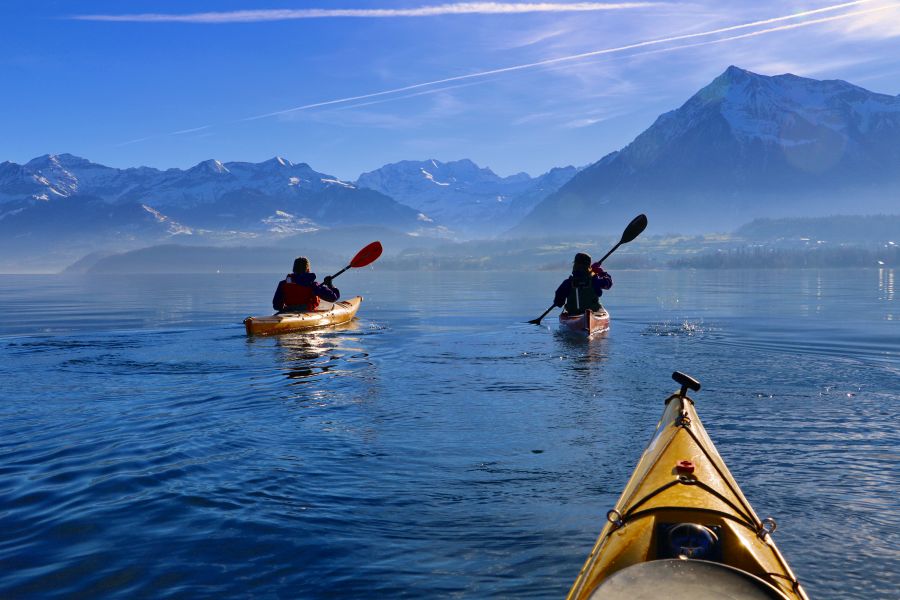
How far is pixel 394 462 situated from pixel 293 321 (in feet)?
46.0

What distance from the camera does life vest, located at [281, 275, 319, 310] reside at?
2228 cm

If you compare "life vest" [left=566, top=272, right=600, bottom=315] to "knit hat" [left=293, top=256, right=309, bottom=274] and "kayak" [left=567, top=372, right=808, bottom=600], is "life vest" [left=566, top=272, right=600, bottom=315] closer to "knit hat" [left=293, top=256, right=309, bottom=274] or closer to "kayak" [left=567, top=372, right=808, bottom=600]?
"knit hat" [left=293, top=256, right=309, bottom=274]

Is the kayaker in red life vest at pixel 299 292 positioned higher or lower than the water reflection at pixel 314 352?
higher

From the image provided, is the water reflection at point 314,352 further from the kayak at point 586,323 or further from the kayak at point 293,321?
the kayak at point 586,323

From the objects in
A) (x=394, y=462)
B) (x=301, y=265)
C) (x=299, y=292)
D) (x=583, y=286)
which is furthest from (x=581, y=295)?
(x=394, y=462)

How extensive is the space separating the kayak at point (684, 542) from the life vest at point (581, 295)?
49.6ft

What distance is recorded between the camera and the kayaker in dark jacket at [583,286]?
829 inches

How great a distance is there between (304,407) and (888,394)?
9914 mm

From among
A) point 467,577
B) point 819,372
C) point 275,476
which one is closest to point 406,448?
point 275,476

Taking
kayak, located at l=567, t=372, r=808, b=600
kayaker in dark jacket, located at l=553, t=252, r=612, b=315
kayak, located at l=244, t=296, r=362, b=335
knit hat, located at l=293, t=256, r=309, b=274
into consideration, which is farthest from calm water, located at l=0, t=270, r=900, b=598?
knit hat, located at l=293, t=256, r=309, b=274

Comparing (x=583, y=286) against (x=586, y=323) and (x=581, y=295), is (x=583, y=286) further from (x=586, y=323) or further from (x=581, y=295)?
(x=586, y=323)

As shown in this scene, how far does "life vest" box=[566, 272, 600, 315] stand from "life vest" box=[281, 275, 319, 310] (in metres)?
8.12

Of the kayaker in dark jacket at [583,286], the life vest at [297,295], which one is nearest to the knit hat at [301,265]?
the life vest at [297,295]

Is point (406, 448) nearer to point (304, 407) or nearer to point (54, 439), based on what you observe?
point (304, 407)
